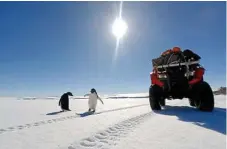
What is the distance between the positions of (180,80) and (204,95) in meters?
1.26

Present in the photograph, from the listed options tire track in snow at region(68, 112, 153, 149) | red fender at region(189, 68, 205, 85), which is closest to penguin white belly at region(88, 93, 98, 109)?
red fender at region(189, 68, 205, 85)

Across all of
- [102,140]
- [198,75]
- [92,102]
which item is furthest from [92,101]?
[102,140]

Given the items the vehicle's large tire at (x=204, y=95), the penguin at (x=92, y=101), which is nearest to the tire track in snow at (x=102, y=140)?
the vehicle's large tire at (x=204, y=95)

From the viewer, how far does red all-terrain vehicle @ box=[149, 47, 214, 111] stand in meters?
11.0

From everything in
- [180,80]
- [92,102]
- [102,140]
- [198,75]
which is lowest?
[102,140]

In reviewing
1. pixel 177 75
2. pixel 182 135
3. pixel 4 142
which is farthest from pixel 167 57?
pixel 4 142

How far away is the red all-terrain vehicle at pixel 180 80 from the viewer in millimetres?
10984

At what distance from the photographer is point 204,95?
1090 centimetres

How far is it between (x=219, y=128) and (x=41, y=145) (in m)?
4.65

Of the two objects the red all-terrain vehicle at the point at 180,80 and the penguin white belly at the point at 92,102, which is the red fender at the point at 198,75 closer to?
the red all-terrain vehicle at the point at 180,80

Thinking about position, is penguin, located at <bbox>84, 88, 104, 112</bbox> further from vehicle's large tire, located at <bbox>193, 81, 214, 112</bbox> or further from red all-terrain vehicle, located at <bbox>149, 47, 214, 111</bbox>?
vehicle's large tire, located at <bbox>193, 81, 214, 112</bbox>

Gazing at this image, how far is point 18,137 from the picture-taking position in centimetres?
603

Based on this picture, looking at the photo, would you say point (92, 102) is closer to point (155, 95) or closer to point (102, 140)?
point (155, 95)

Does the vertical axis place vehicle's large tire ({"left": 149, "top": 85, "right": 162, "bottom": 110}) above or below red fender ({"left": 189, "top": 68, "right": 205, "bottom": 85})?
below
